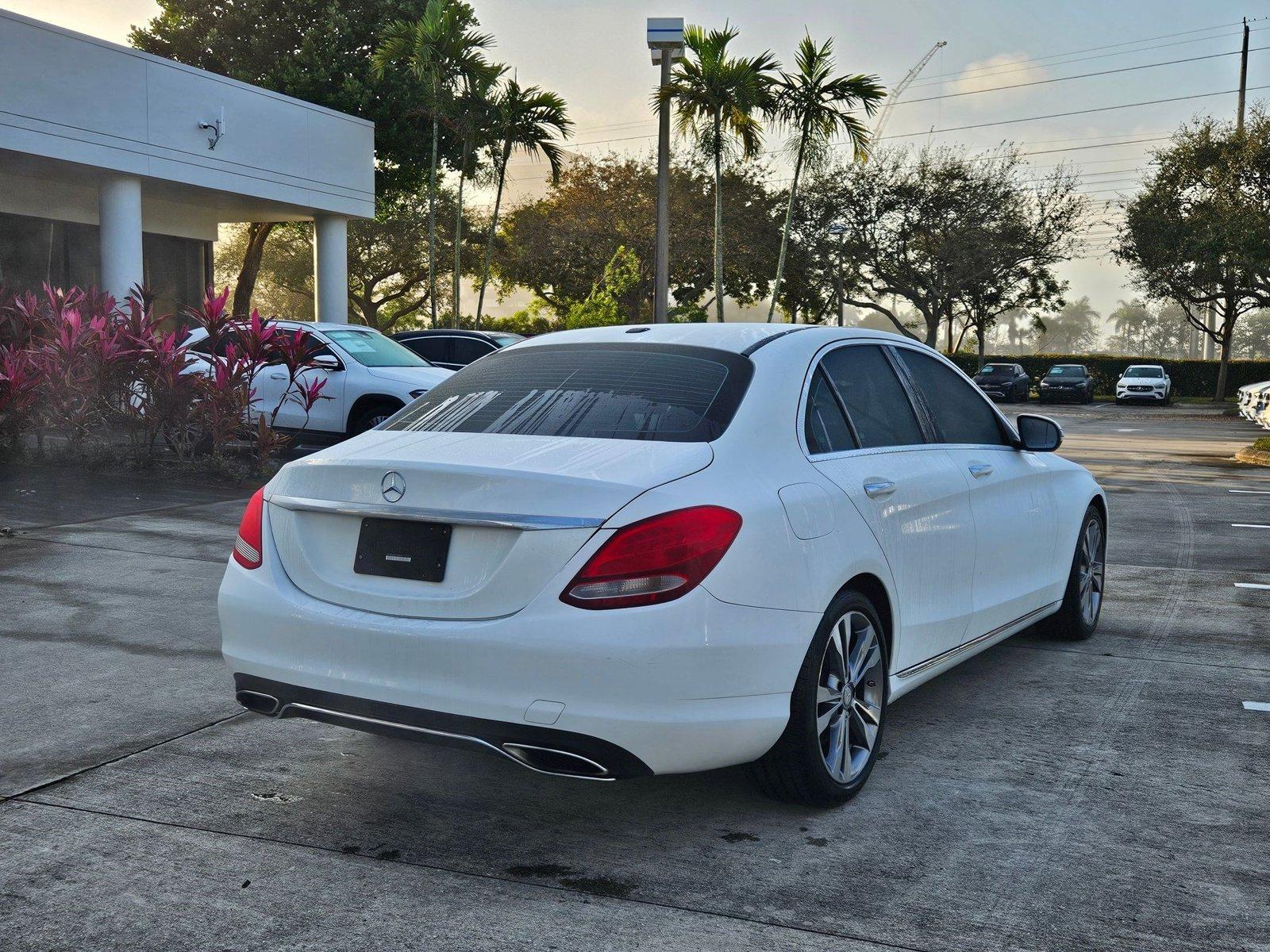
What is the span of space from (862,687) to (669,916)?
4.08 feet

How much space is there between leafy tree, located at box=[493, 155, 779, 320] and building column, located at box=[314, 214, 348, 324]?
87.9 feet

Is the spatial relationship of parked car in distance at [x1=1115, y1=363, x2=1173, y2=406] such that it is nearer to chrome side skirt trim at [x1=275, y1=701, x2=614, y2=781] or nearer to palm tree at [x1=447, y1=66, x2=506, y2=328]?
palm tree at [x1=447, y1=66, x2=506, y2=328]

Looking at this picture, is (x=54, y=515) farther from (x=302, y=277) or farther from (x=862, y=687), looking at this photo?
(x=302, y=277)

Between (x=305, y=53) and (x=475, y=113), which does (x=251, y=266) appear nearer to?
(x=305, y=53)

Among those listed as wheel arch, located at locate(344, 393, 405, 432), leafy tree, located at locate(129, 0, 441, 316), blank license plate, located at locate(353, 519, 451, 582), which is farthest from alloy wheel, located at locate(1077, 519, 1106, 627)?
leafy tree, located at locate(129, 0, 441, 316)

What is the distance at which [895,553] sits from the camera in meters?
4.37

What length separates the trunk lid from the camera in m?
3.47

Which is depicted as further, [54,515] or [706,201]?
[706,201]

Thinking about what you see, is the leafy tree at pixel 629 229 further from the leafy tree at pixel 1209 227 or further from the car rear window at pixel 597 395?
the car rear window at pixel 597 395

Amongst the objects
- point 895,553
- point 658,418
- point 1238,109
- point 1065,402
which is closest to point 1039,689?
point 895,553

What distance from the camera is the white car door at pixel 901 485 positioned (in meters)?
4.32

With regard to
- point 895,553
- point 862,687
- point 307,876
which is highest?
point 895,553

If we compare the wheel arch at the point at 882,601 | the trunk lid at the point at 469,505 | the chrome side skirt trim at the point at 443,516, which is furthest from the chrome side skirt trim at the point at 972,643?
the chrome side skirt trim at the point at 443,516

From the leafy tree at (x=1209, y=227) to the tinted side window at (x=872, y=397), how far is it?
3934cm
